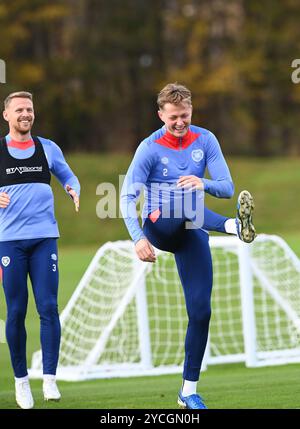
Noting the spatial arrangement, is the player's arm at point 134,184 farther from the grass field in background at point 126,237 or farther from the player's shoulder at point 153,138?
the grass field in background at point 126,237

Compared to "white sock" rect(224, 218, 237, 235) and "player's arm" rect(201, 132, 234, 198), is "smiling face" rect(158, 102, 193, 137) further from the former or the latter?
"white sock" rect(224, 218, 237, 235)

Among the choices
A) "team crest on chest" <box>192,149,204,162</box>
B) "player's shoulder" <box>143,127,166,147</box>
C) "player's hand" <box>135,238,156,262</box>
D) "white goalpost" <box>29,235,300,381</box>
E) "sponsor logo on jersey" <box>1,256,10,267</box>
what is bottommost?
"white goalpost" <box>29,235,300,381</box>

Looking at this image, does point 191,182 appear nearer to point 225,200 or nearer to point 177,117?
point 177,117

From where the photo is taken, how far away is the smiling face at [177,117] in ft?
20.0

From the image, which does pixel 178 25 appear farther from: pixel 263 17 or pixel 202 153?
pixel 202 153

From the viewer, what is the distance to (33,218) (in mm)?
6594

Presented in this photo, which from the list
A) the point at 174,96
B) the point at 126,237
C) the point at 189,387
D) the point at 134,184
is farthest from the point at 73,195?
the point at 126,237

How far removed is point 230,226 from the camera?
20.6ft

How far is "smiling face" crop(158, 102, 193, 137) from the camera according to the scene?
6.09m

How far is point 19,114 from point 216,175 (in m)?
1.30

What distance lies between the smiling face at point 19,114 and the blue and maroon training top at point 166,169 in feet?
2.63

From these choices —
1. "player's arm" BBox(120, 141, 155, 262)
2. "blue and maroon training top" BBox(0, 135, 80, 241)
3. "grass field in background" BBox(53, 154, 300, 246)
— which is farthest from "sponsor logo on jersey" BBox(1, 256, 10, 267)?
"grass field in background" BBox(53, 154, 300, 246)

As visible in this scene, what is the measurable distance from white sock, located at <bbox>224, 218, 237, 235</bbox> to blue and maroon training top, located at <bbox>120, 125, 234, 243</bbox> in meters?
0.18
